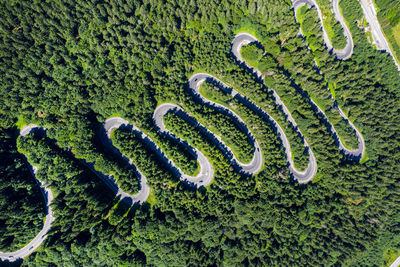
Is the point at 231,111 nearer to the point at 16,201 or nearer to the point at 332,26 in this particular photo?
the point at 332,26

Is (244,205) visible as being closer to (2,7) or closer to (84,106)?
(84,106)

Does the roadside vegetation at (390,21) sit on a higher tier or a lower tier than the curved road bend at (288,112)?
higher

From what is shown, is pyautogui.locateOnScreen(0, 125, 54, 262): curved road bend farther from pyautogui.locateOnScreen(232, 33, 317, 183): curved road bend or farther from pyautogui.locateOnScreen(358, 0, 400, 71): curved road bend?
pyautogui.locateOnScreen(358, 0, 400, 71): curved road bend

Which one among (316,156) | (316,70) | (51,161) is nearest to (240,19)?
(316,70)

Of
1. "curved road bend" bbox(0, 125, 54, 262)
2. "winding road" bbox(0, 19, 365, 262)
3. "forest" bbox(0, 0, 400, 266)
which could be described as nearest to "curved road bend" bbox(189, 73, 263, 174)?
"winding road" bbox(0, 19, 365, 262)

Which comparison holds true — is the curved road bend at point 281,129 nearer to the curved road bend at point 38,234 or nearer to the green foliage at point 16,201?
the curved road bend at point 38,234

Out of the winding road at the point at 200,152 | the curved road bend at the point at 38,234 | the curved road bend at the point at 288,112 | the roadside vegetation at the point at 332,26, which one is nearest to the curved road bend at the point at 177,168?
the winding road at the point at 200,152

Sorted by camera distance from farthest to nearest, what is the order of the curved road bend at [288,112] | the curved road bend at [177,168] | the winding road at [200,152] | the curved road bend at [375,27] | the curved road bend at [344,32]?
the curved road bend at [344,32]
the curved road bend at [375,27]
the curved road bend at [288,112]
the curved road bend at [177,168]
the winding road at [200,152]
